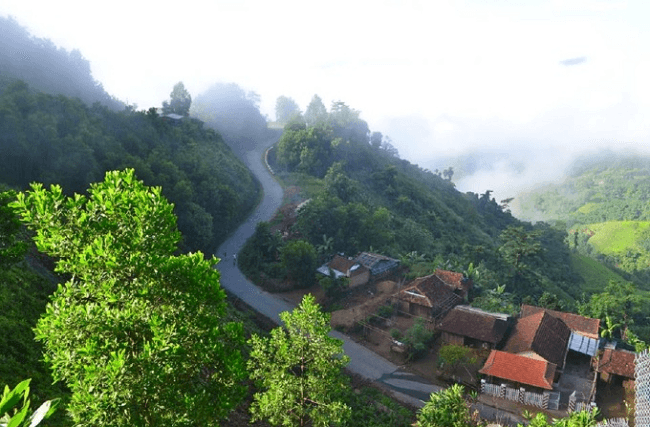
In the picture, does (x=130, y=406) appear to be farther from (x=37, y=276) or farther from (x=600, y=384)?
(x=600, y=384)

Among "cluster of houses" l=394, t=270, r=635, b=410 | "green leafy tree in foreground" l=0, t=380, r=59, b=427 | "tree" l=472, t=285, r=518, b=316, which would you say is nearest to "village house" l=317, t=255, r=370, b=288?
"cluster of houses" l=394, t=270, r=635, b=410

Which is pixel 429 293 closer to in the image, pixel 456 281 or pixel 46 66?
pixel 456 281

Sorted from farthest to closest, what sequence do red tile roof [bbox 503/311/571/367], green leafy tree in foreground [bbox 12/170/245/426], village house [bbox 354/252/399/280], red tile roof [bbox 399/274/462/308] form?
village house [bbox 354/252/399/280], red tile roof [bbox 399/274/462/308], red tile roof [bbox 503/311/571/367], green leafy tree in foreground [bbox 12/170/245/426]

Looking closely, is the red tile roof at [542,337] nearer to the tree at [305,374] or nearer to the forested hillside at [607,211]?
the tree at [305,374]

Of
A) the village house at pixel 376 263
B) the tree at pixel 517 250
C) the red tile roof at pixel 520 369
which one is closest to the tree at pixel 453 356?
the red tile roof at pixel 520 369

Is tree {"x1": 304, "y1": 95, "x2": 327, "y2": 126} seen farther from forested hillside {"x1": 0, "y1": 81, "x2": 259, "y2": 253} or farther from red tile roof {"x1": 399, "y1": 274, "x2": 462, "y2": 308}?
red tile roof {"x1": 399, "y1": 274, "x2": 462, "y2": 308}

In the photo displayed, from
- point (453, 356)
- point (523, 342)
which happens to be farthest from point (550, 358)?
point (453, 356)

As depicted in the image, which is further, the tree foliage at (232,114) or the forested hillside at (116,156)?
the tree foliage at (232,114)
